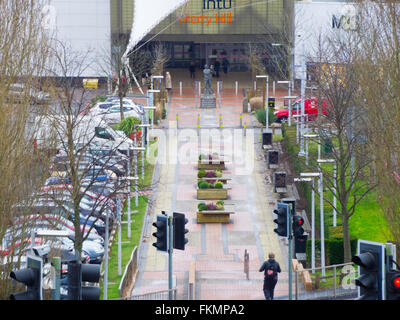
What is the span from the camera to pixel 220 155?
46.3m

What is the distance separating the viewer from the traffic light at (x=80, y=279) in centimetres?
1535

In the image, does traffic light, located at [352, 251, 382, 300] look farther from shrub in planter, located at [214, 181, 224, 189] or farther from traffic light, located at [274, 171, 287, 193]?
shrub in planter, located at [214, 181, 224, 189]

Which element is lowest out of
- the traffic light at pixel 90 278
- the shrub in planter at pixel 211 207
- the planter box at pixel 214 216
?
the traffic light at pixel 90 278

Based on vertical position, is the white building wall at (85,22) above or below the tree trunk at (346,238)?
above

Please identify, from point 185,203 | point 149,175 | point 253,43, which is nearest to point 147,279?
point 185,203

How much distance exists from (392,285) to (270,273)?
1194 centimetres

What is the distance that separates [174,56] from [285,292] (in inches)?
2071

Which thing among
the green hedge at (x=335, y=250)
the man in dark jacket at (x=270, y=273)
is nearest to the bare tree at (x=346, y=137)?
the green hedge at (x=335, y=250)

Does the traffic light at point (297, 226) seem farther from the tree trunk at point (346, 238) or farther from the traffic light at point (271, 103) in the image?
the traffic light at point (271, 103)

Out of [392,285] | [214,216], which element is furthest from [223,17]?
[392,285]

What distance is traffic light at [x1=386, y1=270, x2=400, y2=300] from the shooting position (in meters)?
14.4

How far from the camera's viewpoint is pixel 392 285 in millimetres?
14492

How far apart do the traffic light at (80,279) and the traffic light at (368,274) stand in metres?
4.22
